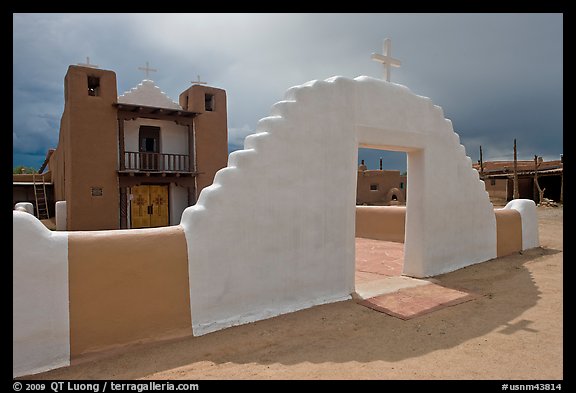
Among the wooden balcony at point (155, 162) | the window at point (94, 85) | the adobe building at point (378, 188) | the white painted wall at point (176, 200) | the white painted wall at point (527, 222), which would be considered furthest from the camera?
the adobe building at point (378, 188)

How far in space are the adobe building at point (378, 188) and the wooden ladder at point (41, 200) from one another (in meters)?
23.0

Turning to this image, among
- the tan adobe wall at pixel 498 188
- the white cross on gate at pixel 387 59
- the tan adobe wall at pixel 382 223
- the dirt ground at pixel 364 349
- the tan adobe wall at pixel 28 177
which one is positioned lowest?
the dirt ground at pixel 364 349

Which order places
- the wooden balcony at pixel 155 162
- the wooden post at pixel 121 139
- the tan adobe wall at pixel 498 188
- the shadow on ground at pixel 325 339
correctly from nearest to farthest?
1. the shadow on ground at pixel 325 339
2. the wooden post at pixel 121 139
3. the wooden balcony at pixel 155 162
4. the tan adobe wall at pixel 498 188

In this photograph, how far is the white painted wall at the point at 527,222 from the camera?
10.4 metres

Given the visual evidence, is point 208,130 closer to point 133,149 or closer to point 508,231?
point 133,149

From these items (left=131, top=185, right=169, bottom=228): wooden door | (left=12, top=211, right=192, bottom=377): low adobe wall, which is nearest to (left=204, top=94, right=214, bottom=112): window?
(left=131, top=185, right=169, bottom=228): wooden door

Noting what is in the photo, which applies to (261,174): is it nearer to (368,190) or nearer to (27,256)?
(27,256)

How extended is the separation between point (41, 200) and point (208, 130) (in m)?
12.1

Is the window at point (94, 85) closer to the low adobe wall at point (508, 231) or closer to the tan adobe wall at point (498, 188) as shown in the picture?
the low adobe wall at point (508, 231)

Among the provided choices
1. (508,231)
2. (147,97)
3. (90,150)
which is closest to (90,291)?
(508,231)

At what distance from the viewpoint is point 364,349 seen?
4.20 metres

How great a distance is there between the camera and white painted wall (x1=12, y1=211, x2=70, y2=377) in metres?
3.51

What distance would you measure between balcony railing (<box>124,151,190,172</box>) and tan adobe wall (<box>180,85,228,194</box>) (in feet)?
2.74

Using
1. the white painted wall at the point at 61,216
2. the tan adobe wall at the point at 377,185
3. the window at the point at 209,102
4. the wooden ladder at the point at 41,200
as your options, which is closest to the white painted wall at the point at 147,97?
the window at the point at 209,102
